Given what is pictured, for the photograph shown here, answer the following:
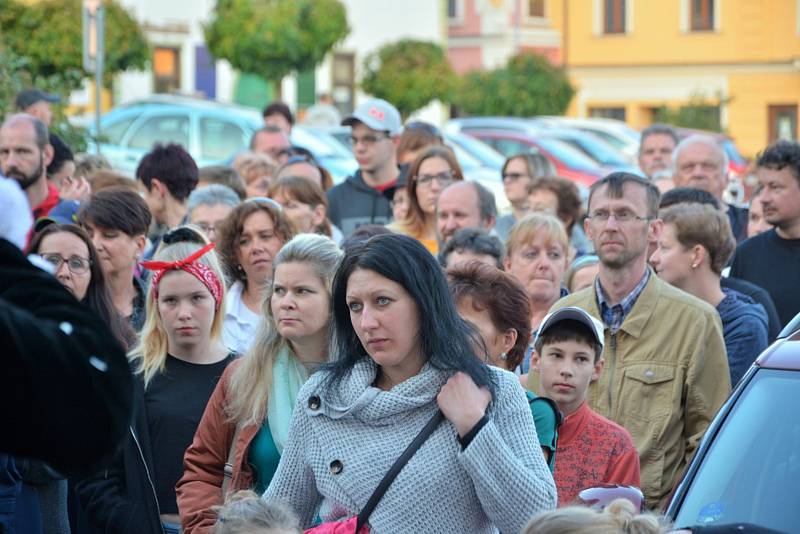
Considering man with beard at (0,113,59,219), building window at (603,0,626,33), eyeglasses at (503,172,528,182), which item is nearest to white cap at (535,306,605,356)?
man with beard at (0,113,59,219)

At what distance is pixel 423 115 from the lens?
161 feet

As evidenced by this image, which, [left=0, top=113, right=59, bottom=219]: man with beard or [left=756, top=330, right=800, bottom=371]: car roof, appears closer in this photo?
[left=756, top=330, right=800, bottom=371]: car roof

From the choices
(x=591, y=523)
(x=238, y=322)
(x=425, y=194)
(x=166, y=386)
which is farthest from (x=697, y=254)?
(x=591, y=523)

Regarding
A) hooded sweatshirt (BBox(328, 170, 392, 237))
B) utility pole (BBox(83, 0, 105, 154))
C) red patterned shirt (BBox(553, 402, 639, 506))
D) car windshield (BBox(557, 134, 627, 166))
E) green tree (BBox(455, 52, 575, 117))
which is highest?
green tree (BBox(455, 52, 575, 117))

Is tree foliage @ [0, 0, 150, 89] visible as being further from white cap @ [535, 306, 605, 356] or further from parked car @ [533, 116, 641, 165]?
white cap @ [535, 306, 605, 356]

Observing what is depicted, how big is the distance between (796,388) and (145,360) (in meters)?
2.68

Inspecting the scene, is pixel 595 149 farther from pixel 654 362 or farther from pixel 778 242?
pixel 654 362

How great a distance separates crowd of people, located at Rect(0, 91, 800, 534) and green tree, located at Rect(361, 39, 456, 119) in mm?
31158

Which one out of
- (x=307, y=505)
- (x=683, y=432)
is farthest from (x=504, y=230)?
(x=307, y=505)

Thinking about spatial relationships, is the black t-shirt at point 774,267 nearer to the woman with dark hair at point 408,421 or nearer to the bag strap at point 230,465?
the bag strap at point 230,465

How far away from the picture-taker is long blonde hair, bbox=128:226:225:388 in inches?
228

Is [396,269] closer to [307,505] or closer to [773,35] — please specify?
[307,505]

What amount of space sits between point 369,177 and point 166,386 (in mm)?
4779

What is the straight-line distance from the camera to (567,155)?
27125 millimetres
